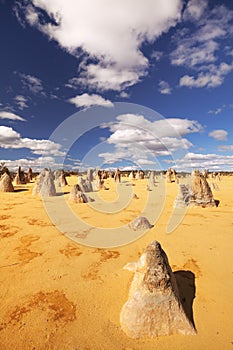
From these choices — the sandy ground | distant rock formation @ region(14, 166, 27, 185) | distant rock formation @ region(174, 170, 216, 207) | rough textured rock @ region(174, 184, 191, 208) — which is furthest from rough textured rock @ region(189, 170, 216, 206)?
distant rock formation @ region(14, 166, 27, 185)

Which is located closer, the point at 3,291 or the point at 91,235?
the point at 3,291

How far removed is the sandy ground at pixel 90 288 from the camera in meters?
2.74

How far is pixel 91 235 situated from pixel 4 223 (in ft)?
11.4

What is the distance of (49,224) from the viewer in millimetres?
7543

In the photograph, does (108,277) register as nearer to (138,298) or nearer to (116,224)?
(138,298)

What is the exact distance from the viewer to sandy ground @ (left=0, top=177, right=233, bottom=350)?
2738 mm

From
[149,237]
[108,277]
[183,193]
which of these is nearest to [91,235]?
[149,237]

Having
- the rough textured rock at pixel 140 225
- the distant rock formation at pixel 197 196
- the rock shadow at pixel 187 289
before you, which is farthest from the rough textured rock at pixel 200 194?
the rock shadow at pixel 187 289

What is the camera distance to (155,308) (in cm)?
283

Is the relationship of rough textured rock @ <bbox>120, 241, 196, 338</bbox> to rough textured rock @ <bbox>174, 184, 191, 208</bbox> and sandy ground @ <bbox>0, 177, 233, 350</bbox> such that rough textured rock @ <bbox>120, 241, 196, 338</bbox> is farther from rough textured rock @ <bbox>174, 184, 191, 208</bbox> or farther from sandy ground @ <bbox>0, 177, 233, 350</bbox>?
rough textured rock @ <bbox>174, 184, 191, 208</bbox>

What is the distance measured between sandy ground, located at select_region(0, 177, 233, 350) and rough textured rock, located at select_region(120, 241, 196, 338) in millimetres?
98

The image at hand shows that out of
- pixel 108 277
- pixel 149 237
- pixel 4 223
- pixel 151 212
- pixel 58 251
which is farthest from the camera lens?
pixel 151 212

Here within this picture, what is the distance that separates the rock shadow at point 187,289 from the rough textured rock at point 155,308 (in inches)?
10.7

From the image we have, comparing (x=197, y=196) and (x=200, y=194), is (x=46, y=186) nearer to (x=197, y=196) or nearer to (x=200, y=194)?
(x=197, y=196)
